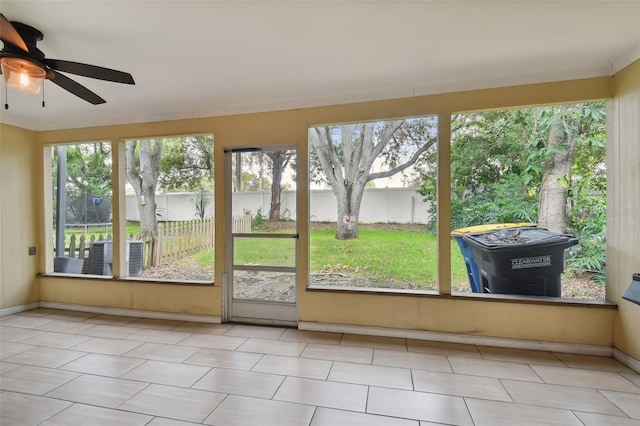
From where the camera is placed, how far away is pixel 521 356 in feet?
8.22

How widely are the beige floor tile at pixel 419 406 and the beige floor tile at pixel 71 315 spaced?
146 inches

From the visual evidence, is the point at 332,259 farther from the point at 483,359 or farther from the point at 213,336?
the point at 483,359

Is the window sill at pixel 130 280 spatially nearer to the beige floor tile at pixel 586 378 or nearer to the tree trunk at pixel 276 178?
the tree trunk at pixel 276 178

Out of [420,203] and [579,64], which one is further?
[420,203]

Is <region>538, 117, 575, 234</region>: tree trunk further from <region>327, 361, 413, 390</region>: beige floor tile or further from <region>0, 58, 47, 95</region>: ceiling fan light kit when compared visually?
<region>0, 58, 47, 95</region>: ceiling fan light kit

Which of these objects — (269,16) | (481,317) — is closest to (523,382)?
(481,317)

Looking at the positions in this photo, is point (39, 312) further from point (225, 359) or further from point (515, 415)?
point (515, 415)

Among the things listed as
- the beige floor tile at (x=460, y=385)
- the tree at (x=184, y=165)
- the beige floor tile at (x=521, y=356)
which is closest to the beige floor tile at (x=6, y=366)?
the beige floor tile at (x=460, y=385)

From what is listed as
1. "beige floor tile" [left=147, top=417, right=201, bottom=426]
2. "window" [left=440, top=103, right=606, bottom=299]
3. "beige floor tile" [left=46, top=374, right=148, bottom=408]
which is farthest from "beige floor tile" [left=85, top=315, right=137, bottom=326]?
"window" [left=440, top=103, right=606, bottom=299]

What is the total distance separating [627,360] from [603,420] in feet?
3.31

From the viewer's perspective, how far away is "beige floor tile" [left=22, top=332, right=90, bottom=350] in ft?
9.16

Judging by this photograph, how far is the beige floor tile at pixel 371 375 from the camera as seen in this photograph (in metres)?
2.11

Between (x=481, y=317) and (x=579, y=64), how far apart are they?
94.7 inches

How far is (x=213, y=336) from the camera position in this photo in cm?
300
